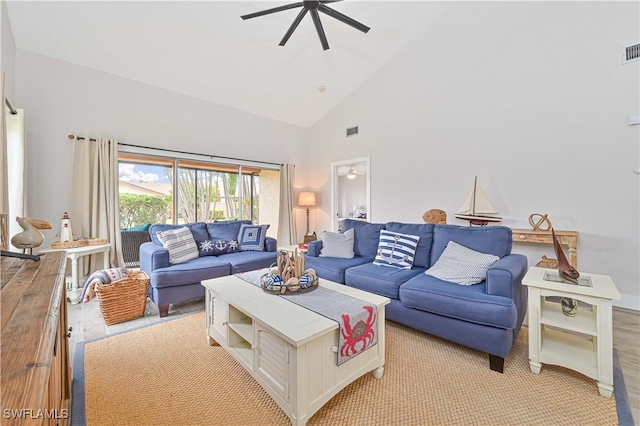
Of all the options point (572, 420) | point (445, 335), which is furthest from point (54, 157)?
point (572, 420)

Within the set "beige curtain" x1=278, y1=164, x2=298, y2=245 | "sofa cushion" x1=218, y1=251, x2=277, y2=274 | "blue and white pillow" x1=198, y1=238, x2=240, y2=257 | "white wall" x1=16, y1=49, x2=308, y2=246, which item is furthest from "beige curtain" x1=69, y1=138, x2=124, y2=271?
"beige curtain" x1=278, y1=164, x2=298, y2=245

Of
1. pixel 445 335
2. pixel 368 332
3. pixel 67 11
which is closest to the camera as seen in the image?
pixel 368 332

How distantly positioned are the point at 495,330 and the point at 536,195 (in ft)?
7.78

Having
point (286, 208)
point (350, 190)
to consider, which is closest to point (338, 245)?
point (286, 208)

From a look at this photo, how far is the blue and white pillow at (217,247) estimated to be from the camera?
3.40 meters

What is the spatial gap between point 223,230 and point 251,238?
38 cm

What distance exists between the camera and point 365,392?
1627mm

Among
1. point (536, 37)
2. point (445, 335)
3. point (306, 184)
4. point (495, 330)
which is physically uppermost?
point (536, 37)

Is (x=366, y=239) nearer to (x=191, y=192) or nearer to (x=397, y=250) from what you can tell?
(x=397, y=250)

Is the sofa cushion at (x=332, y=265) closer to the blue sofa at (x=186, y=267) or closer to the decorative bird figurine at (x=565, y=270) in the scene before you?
the blue sofa at (x=186, y=267)

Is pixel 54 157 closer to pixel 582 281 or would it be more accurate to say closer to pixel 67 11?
pixel 67 11

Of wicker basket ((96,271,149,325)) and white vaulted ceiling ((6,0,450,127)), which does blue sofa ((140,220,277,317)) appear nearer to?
wicker basket ((96,271,149,325))

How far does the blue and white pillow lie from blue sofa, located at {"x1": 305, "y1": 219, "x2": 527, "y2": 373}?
46.7 inches

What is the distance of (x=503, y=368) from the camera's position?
1812 millimetres
